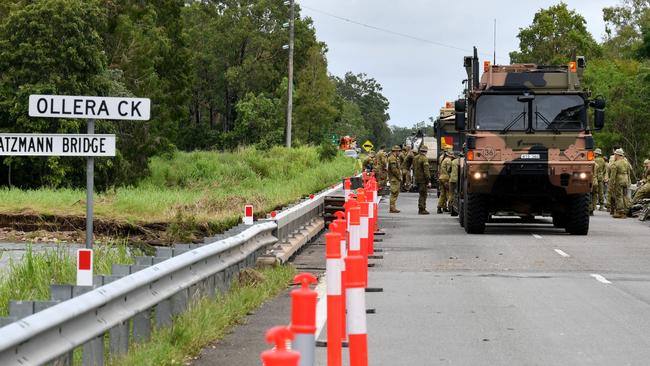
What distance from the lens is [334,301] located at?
26.3 ft

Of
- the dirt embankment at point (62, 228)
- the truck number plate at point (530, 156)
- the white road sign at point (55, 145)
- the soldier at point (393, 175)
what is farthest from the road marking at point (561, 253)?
the soldier at point (393, 175)

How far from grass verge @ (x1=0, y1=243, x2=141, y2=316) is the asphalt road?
9.37 feet

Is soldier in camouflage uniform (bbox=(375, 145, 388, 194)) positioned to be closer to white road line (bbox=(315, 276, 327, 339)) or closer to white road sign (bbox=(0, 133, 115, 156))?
Result: white road line (bbox=(315, 276, 327, 339))

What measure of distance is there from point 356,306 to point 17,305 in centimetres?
213

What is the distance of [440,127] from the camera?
4328 centimetres

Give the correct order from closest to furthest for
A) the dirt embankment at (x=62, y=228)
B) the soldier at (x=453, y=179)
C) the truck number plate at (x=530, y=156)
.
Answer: the truck number plate at (x=530, y=156), the dirt embankment at (x=62, y=228), the soldier at (x=453, y=179)

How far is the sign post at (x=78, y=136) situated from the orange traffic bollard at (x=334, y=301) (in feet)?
14.7

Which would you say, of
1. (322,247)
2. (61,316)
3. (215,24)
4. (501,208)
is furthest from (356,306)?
(215,24)

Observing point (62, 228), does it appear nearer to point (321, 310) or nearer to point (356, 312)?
point (321, 310)

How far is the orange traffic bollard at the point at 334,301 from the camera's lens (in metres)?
7.46

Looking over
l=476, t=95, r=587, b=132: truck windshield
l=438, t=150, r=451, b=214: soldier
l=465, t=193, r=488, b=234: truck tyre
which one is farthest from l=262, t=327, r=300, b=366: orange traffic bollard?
l=438, t=150, r=451, b=214: soldier

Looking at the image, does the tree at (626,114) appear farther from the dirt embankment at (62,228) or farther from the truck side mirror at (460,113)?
the dirt embankment at (62,228)

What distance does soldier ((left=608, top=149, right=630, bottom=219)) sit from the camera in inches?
1332

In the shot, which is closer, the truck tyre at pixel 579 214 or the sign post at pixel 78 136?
the sign post at pixel 78 136
